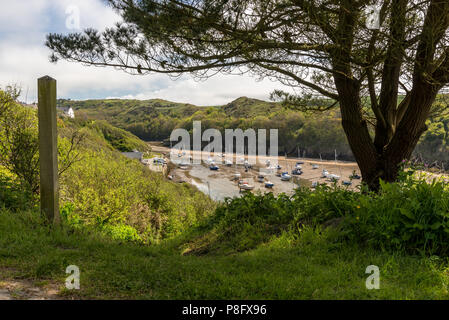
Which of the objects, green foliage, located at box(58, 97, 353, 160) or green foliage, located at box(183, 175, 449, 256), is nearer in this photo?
green foliage, located at box(183, 175, 449, 256)

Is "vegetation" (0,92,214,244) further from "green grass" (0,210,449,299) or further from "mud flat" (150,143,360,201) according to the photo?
"mud flat" (150,143,360,201)

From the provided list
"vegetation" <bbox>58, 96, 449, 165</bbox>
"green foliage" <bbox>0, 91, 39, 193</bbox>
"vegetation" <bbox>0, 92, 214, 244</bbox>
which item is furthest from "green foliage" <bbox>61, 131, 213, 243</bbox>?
"vegetation" <bbox>58, 96, 449, 165</bbox>

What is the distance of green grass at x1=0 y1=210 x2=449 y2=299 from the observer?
222cm

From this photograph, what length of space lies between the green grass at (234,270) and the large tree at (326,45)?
2.44 meters

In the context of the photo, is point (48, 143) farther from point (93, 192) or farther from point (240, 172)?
point (240, 172)

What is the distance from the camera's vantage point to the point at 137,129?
6788cm

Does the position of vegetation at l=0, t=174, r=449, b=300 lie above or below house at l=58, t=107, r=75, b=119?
below

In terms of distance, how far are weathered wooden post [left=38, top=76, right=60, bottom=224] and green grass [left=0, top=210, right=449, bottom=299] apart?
0.43 meters

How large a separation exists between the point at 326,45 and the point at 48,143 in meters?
3.77

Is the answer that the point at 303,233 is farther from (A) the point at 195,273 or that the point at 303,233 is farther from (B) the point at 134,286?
(B) the point at 134,286

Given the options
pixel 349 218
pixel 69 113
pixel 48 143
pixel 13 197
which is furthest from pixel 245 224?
pixel 69 113

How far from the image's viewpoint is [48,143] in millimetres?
3756

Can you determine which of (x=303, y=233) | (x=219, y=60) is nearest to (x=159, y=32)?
(x=219, y=60)
